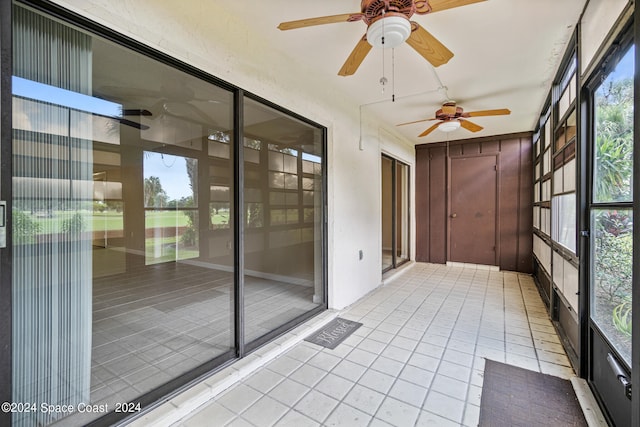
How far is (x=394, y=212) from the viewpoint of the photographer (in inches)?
206

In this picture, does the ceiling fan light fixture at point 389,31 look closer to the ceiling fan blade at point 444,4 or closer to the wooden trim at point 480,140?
the ceiling fan blade at point 444,4

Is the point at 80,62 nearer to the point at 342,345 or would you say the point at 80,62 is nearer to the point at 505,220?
the point at 342,345

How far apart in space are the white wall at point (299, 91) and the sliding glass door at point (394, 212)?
Answer: 488 mm

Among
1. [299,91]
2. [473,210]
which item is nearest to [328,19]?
[299,91]

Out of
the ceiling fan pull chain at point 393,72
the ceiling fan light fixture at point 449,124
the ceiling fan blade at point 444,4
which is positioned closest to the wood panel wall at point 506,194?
the ceiling fan light fixture at point 449,124

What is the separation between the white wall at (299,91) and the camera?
1529mm

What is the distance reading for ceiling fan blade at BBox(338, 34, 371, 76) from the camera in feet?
5.79

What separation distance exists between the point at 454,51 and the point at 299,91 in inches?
57.1

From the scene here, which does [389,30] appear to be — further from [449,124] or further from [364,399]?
[449,124]

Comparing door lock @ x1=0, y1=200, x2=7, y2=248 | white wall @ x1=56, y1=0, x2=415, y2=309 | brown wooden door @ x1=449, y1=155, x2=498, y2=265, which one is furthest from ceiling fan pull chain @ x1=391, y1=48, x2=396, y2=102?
brown wooden door @ x1=449, y1=155, x2=498, y2=265

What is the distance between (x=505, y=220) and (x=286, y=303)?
4515 mm

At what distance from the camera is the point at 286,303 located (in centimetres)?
312

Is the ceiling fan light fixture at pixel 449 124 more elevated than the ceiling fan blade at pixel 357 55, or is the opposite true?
the ceiling fan light fixture at pixel 449 124

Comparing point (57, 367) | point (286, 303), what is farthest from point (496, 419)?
point (57, 367)
